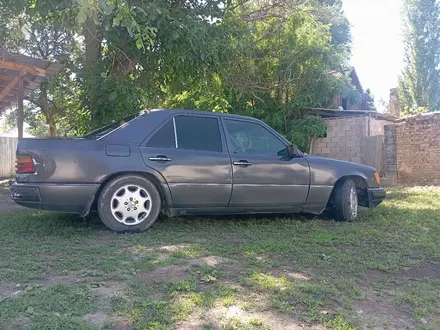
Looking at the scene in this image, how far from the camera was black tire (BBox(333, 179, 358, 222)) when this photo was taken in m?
6.08

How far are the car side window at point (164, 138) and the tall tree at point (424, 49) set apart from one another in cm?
3229

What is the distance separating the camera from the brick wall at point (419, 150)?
44.1ft

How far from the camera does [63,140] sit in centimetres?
480

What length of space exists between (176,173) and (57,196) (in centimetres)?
133

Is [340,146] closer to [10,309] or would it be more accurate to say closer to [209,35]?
[209,35]

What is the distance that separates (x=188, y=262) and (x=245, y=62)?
9592 mm

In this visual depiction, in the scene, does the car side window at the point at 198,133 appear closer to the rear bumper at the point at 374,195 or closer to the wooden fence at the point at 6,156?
the rear bumper at the point at 374,195

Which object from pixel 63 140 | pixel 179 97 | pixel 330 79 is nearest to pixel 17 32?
pixel 179 97

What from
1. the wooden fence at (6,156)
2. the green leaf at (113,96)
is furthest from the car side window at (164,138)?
the wooden fence at (6,156)

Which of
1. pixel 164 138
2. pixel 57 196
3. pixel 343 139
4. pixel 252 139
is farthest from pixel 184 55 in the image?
pixel 343 139

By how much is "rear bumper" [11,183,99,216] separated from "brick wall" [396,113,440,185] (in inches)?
456

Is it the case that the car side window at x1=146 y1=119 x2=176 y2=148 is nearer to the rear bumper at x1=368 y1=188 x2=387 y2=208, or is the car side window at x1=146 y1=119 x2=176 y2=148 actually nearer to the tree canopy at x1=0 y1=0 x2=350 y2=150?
the tree canopy at x1=0 y1=0 x2=350 y2=150

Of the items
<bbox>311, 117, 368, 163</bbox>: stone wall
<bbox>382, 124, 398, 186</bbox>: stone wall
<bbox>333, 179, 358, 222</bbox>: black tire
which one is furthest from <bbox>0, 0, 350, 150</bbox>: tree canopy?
<bbox>333, 179, 358, 222</bbox>: black tire

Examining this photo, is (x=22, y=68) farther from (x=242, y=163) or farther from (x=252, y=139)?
(x=242, y=163)
